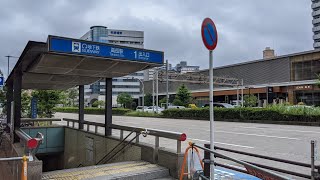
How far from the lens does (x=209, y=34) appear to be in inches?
207

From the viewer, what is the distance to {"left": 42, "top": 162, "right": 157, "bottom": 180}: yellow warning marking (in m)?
6.82

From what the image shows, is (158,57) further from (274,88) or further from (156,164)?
(274,88)

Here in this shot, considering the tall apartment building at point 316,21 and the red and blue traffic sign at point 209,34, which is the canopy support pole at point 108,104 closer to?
the red and blue traffic sign at point 209,34

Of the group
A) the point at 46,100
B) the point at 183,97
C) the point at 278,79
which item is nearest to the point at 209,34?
the point at 46,100

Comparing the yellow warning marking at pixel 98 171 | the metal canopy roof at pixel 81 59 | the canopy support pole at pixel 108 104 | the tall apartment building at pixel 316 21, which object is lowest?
the yellow warning marking at pixel 98 171

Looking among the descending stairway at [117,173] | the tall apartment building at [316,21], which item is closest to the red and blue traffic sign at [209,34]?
the descending stairway at [117,173]

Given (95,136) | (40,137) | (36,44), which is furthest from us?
(95,136)

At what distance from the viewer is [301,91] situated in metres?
53.6

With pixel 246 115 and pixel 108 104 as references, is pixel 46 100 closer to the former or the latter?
pixel 108 104

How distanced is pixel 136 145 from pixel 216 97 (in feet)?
205

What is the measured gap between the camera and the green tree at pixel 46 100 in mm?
24953

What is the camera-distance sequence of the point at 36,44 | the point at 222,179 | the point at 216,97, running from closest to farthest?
1. the point at 222,179
2. the point at 36,44
3. the point at 216,97

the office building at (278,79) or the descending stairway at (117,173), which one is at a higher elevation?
the office building at (278,79)

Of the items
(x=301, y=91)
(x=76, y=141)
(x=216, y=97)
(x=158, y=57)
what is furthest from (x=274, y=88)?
(x=158, y=57)
